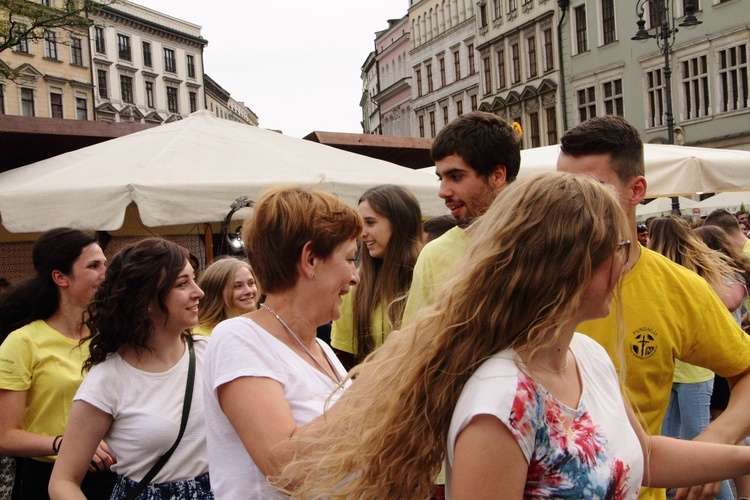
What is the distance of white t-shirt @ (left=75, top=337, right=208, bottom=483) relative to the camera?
9.62 feet

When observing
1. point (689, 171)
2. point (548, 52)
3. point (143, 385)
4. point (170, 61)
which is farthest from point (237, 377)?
point (170, 61)

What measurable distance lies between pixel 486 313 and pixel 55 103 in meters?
57.0

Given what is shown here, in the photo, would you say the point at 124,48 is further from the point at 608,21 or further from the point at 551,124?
the point at 608,21

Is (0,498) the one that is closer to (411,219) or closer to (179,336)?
(179,336)

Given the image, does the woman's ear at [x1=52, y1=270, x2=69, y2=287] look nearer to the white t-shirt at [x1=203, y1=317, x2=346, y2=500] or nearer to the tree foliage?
the white t-shirt at [x1=203, y1=317, x2=346, y2=500]

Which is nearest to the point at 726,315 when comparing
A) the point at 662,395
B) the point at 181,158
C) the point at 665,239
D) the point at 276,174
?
the point at 662,395

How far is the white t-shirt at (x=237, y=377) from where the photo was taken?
6.56ft

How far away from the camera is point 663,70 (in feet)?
109

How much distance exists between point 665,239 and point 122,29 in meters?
69.4

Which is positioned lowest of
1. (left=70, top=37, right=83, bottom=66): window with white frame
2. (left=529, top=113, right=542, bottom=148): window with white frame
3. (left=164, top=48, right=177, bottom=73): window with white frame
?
(left=529, top=113, right=542, bottom=148): window with white frame

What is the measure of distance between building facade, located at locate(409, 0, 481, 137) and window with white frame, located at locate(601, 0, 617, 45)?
42.1 feet

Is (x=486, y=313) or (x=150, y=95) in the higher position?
(x=150, y=95)

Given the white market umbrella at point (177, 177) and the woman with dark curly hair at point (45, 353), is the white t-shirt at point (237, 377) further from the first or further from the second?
the white market umbrella at point (177, 177)

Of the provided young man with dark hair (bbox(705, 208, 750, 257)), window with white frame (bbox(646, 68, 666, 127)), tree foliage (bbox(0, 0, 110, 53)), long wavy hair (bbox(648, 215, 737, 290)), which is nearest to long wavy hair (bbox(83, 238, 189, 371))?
long wavy hair (bbox(648, 215, 737, 290))
